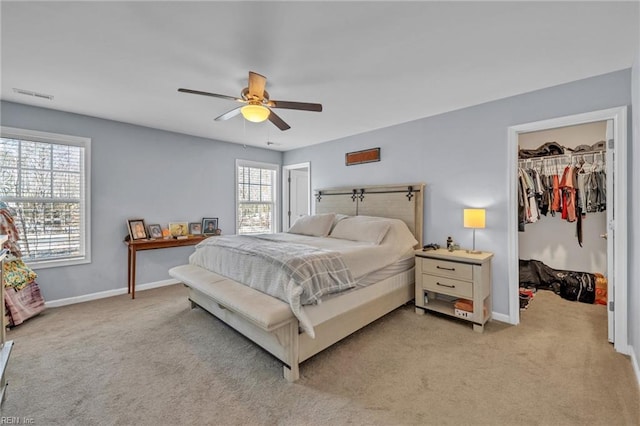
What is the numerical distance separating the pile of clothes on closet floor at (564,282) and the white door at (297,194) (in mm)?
4044

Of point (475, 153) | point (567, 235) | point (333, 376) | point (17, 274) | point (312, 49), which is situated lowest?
point (333, 376)

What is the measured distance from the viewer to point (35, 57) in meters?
2.20

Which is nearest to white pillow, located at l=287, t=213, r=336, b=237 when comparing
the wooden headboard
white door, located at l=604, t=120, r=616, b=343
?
the wooden headboard

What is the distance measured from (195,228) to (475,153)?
4366 millimetres

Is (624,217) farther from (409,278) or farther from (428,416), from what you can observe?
(428,416)

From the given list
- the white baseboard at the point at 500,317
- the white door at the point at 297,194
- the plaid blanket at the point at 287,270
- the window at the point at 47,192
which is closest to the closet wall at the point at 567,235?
the white baseboard at the point at 500,317

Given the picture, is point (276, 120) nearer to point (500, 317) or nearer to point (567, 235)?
point (500, 317)

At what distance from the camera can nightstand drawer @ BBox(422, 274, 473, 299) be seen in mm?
2822

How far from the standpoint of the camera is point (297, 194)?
6168mm

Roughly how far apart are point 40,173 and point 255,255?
3.19 meters

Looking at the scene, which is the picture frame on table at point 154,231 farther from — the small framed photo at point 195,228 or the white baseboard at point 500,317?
the white baseboard at point 500,317

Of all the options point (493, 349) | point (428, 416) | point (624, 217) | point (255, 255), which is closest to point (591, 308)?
point (624, 217)

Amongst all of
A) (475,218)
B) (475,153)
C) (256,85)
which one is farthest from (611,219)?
(256,85)

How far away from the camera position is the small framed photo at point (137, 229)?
12.9 feet
